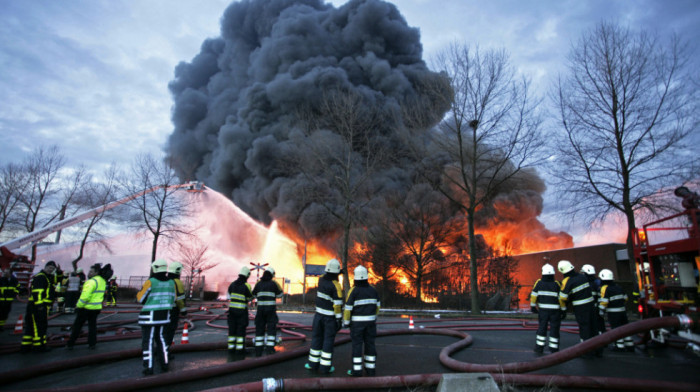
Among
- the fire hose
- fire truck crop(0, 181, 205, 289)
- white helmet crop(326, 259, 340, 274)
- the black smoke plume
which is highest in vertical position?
the black smoke plume

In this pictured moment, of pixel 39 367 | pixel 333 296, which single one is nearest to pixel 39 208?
pixel 39 367

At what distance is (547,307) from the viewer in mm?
6332

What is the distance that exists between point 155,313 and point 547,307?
5.75m

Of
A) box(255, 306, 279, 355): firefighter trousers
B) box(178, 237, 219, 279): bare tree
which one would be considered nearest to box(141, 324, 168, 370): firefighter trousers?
box(255, 306, 279, 355): firefighter trousers

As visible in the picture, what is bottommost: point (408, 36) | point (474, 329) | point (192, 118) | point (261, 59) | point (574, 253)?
A: point (474, 329)

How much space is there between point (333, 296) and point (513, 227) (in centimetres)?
2749

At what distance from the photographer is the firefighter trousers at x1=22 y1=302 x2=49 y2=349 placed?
627 cm

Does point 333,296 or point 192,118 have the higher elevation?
point 192,118

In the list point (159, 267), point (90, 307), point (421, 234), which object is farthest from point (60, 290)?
point (421, 234)

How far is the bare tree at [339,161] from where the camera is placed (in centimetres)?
1895

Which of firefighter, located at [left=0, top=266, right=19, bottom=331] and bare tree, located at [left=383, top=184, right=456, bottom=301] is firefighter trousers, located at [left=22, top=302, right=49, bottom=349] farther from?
bare tree, located at [left=383, top=184, right=456, bottom=301]

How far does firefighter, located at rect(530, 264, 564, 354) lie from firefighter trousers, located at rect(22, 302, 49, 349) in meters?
7.83

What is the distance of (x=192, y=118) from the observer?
4322cm

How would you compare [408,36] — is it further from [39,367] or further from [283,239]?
[39,367]
